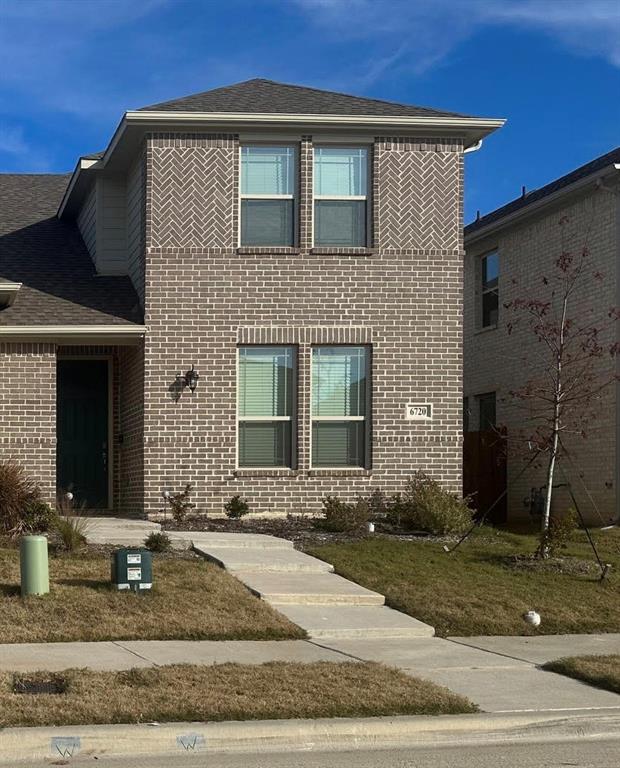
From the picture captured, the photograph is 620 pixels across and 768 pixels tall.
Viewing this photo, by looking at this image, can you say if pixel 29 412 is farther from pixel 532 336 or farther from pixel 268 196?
pixel 532 336

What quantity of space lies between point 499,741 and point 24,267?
47.2 ft

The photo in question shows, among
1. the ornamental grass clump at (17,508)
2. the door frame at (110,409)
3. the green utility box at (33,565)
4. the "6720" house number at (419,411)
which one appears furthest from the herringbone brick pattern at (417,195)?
the green utility box at (33,565)

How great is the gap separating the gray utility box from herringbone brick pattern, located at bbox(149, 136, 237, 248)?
7327 millimetres

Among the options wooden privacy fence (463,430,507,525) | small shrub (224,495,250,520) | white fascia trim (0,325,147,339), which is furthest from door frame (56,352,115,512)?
wooden privacy fence (463,430,507,525)

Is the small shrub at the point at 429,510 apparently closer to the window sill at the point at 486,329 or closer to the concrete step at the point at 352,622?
the concrete step at the point at 352,622

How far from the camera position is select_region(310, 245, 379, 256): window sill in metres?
18.8

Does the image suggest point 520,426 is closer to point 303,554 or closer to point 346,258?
point 346,258

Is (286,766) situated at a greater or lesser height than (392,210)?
lesser

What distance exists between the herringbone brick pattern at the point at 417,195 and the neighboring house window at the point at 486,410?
7.00 metres

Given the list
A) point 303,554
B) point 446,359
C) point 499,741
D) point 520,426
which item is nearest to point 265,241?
point 446,359

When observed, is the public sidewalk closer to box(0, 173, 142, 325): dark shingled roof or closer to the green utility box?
the green utility box

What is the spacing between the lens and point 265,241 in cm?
1891

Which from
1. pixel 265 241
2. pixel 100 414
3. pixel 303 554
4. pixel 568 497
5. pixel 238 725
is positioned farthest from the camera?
pixel 568 497

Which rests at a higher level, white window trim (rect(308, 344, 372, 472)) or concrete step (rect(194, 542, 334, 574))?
white window trim (rect(308, 344, 372, 472))
